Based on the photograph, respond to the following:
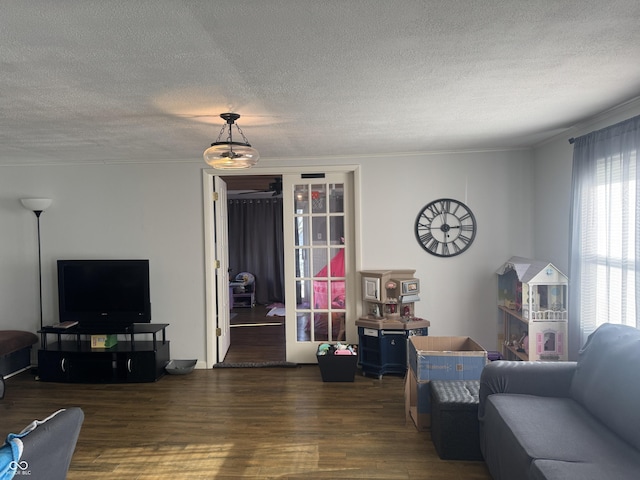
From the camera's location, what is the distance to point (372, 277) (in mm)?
4621

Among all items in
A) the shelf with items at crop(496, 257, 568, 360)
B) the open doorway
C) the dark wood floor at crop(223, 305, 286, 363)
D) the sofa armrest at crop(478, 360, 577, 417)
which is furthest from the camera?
the open doorway

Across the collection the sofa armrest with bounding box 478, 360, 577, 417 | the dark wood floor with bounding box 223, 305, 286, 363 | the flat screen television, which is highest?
the flat screen television

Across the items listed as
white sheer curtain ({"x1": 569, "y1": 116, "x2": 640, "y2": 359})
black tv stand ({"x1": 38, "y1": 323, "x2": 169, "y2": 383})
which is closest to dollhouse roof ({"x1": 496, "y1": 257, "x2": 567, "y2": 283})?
white sheer curtain ({"x1": 569, "y1": 116, "x2": 640, "y2": 359})

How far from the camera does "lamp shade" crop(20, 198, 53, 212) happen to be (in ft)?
15.7

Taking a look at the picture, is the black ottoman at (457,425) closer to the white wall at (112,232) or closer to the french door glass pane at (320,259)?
the french door glass pane at (320,259)

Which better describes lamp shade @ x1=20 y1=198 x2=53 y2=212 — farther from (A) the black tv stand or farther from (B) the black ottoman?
(B) the black ottoman

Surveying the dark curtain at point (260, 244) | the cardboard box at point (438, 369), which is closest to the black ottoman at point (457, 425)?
the cardboard box at point (438, 369)

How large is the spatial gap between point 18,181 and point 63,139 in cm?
179

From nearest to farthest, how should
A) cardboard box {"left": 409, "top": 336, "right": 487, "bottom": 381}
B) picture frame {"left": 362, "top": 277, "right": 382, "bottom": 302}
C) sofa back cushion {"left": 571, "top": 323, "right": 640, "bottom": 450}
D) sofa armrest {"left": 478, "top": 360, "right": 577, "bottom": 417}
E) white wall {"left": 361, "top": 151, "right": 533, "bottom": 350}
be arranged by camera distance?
sofa back cushion {"left": 571, "top": 323, "right": 640, "bottom": 450} < sofa armrest {"left": 478, "top": 360, "right": 577, "bottom": 417} < cardboard box {"left": 409, "top": 336, "right": 487, "bottom": 381} < picture frame {"left": 362, "top": 277, "right": 382, "bottom": 302} < white wall {"left": 361, "top": 151, "right": 533, "bottom": 350}

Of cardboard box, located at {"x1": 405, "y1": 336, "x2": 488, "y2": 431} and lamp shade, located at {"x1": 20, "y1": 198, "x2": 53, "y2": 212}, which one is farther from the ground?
lamp shade, located at {"x1": 20, "y1": 198, "x2": 53, "y2": 212}

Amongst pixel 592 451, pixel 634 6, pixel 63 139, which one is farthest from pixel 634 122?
pixel 63 139

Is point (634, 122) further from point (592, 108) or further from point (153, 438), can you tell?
point (153, 438)

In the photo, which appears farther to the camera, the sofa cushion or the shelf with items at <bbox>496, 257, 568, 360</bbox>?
the shelf with items at <bbox>496, 257, 568, 360</bbox>

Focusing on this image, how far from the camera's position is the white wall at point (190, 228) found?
4.72 m
